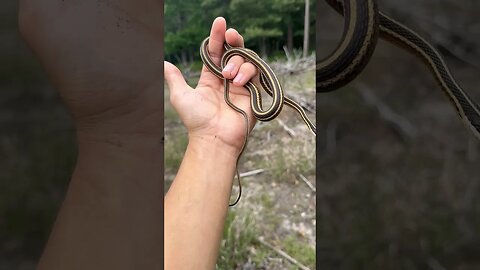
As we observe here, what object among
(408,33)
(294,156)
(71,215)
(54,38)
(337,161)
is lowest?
(294,156)

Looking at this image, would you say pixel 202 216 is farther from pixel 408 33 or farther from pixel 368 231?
pixel 408 33

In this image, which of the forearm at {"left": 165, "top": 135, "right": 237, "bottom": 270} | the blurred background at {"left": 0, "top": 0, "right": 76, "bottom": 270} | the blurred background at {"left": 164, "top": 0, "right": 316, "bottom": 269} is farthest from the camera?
the blurred background at {"left": 164, "top": 0, "right": 316, "bottom": 269}

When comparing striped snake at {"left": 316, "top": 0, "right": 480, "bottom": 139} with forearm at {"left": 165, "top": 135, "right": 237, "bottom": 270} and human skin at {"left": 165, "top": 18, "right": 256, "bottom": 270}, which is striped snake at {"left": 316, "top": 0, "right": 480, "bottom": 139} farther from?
forearm at {"left": 165, "top": 135, "right": 237, "bottom": 270}

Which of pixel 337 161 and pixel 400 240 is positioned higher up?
pixel 337 161

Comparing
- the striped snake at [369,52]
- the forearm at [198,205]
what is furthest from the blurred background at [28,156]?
the striped snake at [369,52]

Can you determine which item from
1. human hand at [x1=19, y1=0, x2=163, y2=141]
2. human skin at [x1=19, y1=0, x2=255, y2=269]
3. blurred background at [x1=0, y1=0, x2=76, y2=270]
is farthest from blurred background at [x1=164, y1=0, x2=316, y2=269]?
blurred background at [x1=0, y1=0, x2=76, y2=270]

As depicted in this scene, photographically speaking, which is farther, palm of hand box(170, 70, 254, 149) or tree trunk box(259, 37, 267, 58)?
tree trunk box(259, 37, 267, 58)

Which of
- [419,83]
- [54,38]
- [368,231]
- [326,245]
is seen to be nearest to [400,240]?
[368,231]
